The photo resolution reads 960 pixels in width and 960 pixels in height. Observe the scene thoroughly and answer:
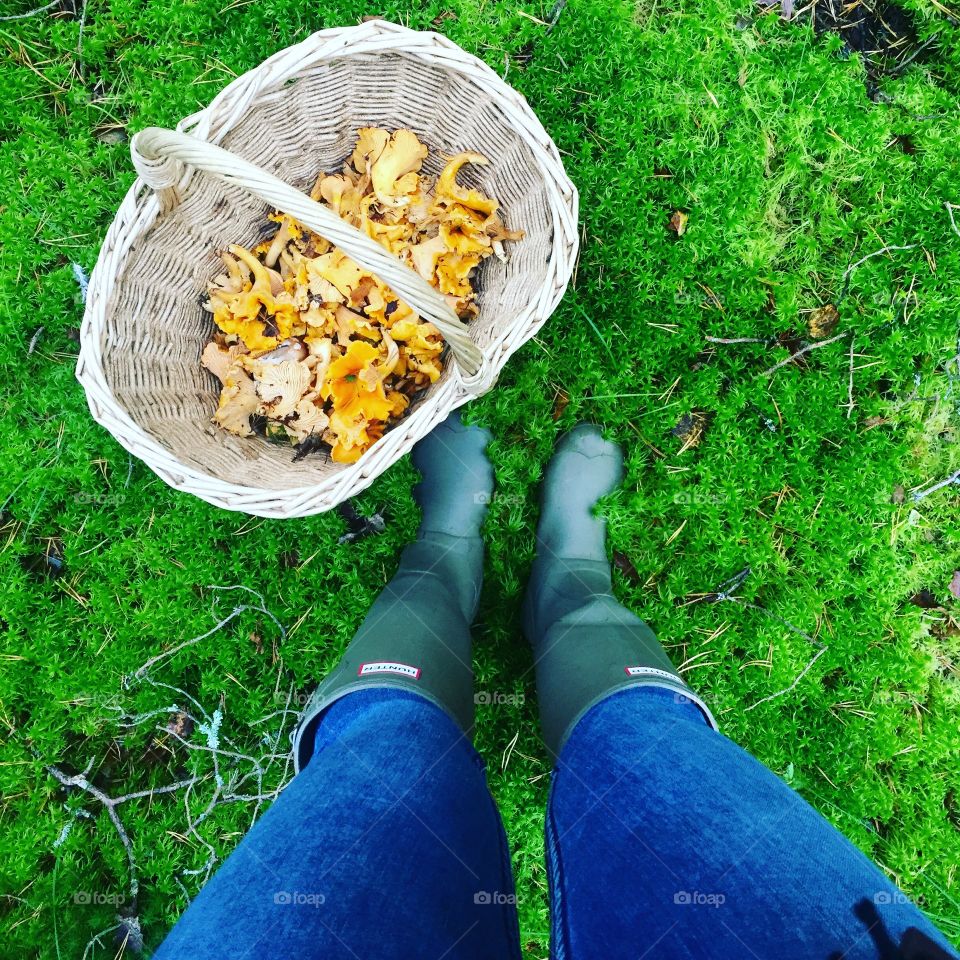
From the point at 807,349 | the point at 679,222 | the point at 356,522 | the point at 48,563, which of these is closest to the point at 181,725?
the point at 48,563

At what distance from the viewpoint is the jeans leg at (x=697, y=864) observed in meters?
1.10

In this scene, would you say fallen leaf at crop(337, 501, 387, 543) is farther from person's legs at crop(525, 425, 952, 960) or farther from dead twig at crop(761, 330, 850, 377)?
dead twig at crop(761, 330, 850, 377)

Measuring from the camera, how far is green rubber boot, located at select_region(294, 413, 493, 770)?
176 cm

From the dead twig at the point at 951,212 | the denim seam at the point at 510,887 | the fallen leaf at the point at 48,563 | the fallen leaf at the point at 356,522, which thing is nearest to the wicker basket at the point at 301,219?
the fallen leaf at the point at 356,522

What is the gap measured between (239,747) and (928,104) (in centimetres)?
332

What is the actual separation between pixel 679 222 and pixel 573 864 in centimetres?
199

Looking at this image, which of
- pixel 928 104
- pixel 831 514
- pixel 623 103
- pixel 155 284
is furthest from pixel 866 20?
pixel 155 284

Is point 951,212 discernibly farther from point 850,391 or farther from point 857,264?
point 850,391

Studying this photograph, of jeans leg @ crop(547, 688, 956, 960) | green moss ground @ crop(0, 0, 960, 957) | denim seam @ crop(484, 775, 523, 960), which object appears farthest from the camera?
green moss ground @ crop(0, 0, 960, 957)

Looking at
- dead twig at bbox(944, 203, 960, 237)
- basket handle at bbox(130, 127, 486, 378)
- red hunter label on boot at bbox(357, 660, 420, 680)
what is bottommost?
red hunter label on boot at bbox(357, 660, 420, 680)

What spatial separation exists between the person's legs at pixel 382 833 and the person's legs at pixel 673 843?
0.22 metres

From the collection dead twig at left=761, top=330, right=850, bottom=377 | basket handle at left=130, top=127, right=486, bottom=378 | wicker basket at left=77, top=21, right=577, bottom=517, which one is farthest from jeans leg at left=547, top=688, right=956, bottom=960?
dead twig at left=761, top=330, right=850, bottom=377

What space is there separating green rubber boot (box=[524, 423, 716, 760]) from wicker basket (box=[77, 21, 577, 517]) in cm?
60

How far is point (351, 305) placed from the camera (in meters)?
2.07
